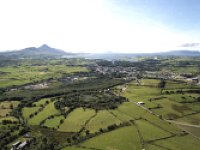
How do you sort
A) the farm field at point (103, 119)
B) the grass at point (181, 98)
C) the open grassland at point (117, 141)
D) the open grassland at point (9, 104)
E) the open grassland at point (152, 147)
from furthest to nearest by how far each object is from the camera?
the grass at point (181, 98) < the open grassland at point (9, 104) < the farm field at point (103, 119) < the open grassland at point (117, 141) < the open grassland at point (152, 147)

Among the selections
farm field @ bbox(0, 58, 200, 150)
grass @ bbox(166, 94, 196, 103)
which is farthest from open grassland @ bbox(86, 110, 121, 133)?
grass @ bbox(166, 94, 196, 103)

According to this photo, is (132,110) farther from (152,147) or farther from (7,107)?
(7,107)

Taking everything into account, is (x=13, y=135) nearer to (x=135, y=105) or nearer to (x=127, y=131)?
(x=127, y=131)

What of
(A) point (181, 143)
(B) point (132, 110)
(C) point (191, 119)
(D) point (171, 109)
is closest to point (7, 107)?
(B) point (132, 110)

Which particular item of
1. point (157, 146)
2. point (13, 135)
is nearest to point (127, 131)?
point (157, 146)

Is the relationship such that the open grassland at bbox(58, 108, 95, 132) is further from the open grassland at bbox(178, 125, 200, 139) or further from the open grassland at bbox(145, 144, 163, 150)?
the open grassland at bbox(178, 125, 200, 139)

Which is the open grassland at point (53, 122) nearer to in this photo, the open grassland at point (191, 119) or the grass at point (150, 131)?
Result: the grass at point (150, 131)

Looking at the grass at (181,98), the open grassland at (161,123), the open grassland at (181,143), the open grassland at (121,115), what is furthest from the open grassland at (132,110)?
the grass at (181,98)
